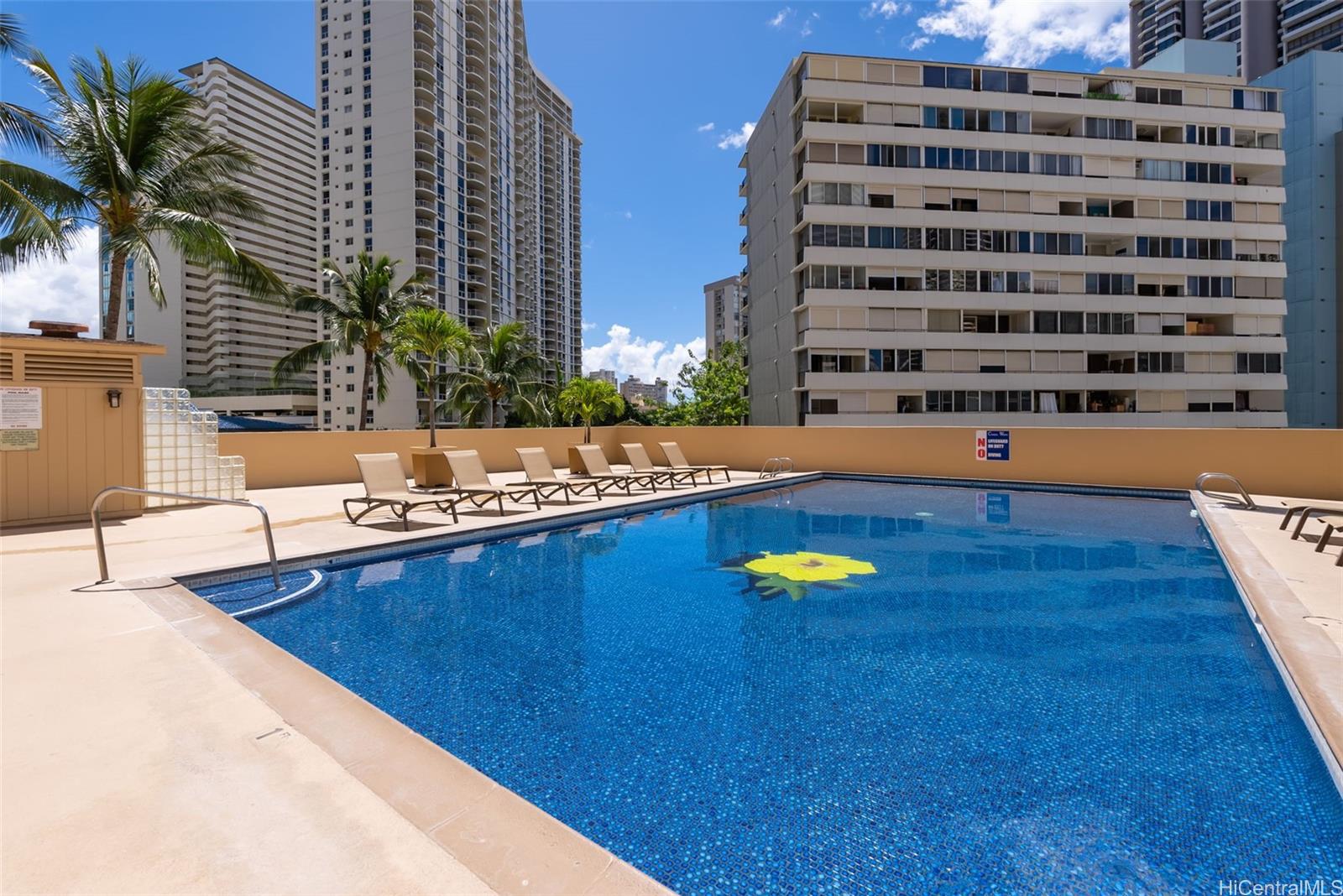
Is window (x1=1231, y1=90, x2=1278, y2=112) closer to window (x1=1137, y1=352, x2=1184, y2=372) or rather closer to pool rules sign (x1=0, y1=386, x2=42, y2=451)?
window (x1=1137, y1=352, x2=1184, y2=372)

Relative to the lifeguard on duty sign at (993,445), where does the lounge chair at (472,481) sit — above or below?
below

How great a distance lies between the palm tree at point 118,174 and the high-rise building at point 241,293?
2979 inches

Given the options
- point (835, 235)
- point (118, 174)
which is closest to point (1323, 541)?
point (118, 174)

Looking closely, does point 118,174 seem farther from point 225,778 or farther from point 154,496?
point 225,778

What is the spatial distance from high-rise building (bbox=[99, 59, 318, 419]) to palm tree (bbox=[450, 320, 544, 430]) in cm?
5550

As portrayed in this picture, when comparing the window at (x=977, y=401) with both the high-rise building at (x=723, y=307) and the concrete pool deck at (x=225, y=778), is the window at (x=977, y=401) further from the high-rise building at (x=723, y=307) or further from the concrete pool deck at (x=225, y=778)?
the high-rise building at (x=723, y=307)

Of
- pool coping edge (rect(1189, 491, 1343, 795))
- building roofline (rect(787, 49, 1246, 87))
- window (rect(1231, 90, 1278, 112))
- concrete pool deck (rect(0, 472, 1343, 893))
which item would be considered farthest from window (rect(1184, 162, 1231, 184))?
concrete pool deck (rect(0, 472, 1343, 893))

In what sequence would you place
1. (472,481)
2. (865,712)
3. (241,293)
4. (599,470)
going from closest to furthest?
(865,712) → (472,481) → (599,470) → (241,293)

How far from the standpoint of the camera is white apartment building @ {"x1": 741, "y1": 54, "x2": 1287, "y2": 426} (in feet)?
119

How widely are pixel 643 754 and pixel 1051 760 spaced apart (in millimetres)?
2248

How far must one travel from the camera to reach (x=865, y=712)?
3.93 m

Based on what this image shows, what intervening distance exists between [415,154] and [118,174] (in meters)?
53.9

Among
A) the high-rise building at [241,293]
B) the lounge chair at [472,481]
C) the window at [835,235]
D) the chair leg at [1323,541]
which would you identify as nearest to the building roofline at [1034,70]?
the window at [835,235]

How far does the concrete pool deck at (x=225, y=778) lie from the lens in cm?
201
